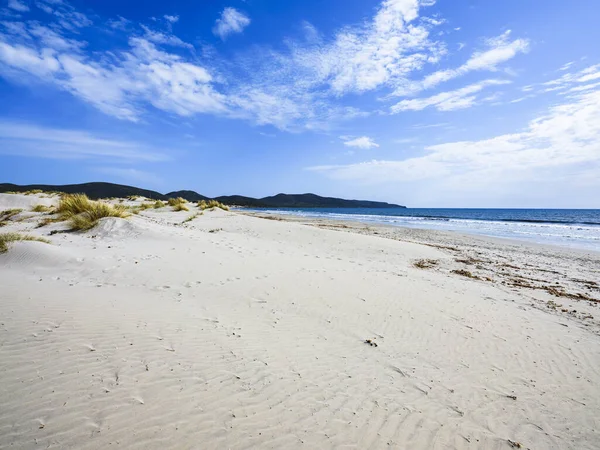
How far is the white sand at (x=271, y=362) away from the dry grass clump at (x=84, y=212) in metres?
3.80

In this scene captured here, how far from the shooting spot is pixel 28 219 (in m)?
13.3

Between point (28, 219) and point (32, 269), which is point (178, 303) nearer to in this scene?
point (32, 269)

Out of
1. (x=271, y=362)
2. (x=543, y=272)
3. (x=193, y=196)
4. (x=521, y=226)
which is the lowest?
(x=543, y=272)

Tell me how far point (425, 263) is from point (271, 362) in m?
9.41

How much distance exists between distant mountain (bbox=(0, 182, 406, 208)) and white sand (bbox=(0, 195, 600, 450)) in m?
25.5

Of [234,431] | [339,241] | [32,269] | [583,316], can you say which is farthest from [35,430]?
[339,241]

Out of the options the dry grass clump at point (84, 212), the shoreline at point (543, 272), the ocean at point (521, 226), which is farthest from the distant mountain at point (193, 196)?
the ocean at point (521, 226)

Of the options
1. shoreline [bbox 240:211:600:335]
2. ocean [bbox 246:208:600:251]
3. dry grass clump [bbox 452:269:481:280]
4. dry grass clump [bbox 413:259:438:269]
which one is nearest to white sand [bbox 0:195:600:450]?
shoreline [bbox 240:211:600:335]

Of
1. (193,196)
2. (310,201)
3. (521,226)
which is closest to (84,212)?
(521,226)

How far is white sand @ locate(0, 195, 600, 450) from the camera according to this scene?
8.61 ft

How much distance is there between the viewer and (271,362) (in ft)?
12.1

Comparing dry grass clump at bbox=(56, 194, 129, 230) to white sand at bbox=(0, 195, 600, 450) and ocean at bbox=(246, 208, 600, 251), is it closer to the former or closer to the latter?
white sand at bbox=(0, 195, 600, 450)

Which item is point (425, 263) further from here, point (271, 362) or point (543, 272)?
point (271, 362)

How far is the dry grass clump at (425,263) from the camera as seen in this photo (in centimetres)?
1085
